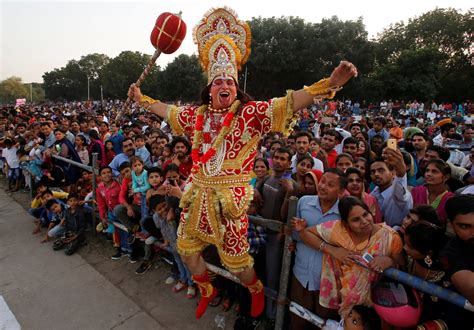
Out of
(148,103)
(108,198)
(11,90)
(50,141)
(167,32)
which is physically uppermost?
(167,32)

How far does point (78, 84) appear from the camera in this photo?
67.6 m

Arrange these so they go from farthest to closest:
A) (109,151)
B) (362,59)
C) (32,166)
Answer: (362,59), (32,166), (109,151)

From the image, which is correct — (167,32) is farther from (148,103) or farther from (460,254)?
(460,254)

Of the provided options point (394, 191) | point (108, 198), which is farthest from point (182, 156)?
point (394, 191)

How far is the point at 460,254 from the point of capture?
1729mm

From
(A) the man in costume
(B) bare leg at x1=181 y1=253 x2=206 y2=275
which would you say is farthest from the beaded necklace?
(B) bare leg at x1=181 y1=253 x2=206 y2=275

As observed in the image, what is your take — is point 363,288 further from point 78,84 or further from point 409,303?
point 78,84

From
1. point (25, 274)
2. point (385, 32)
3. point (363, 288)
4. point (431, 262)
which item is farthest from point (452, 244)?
point (385, 32)

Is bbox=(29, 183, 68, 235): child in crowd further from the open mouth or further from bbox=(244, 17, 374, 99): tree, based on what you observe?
bbox=(244, 17, 374, 99): tree

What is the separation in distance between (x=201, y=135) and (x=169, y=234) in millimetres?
1423

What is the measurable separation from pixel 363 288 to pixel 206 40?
2317mm

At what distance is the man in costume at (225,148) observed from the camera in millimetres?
2434

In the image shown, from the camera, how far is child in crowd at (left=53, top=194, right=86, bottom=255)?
15.3ft

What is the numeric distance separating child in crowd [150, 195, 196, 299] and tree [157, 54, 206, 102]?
3354cm
